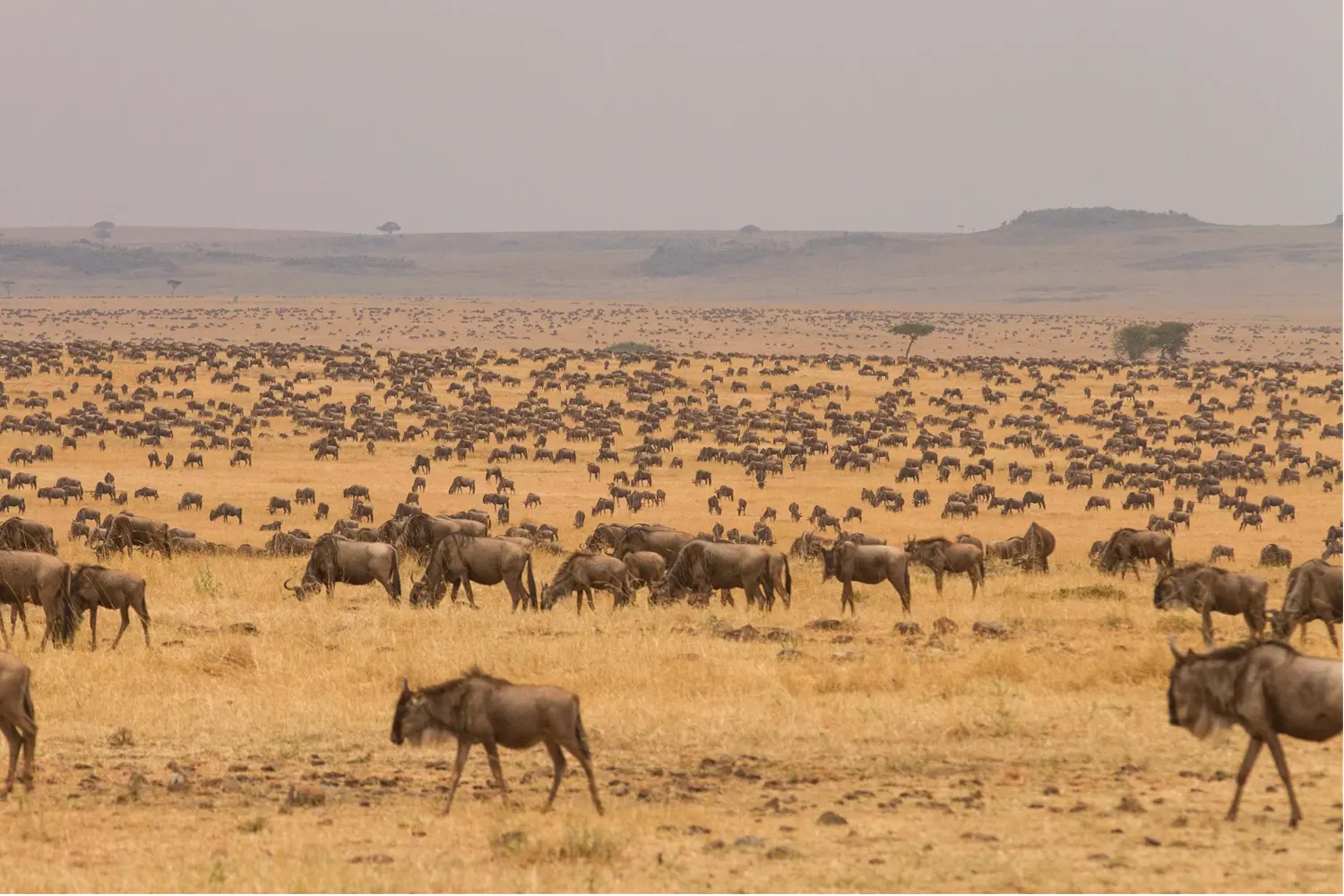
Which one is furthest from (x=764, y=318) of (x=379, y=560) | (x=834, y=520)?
(x=379, y=560)

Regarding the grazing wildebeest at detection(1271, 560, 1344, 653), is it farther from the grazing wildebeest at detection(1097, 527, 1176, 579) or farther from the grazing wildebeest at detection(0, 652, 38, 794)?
the grazing wildebeest at detection(0, 652, 38, 794)

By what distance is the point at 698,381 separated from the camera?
264 ft

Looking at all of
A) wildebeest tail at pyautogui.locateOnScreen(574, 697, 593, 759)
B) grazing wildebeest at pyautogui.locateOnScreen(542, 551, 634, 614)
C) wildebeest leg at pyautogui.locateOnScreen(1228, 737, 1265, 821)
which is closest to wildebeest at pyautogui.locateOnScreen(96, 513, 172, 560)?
grazing wildebeest at pyautogui.locateOnScreen(542, 551, 634, 614)

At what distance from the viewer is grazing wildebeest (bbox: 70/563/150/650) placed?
61.1 ft

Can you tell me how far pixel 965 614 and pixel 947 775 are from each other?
9.45 metres

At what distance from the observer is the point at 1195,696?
1112 cm

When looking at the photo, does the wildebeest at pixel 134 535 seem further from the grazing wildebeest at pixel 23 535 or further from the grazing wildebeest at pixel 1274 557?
the grazing wildebeest at pixel 1274 557

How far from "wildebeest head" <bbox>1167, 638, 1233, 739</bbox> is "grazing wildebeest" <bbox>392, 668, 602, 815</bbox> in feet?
13.6

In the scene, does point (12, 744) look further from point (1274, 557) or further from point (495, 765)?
point (1274, 557)

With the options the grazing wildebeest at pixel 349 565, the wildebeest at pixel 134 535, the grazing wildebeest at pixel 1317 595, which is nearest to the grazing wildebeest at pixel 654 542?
the grazing wildebeest at pixel 349 565

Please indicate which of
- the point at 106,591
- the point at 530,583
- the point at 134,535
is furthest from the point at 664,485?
the point at 106,591

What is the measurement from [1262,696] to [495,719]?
207 inches

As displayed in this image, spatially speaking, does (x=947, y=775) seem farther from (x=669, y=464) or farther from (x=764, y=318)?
(x=764, y=318)

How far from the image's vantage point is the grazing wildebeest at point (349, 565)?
23.0 meters
